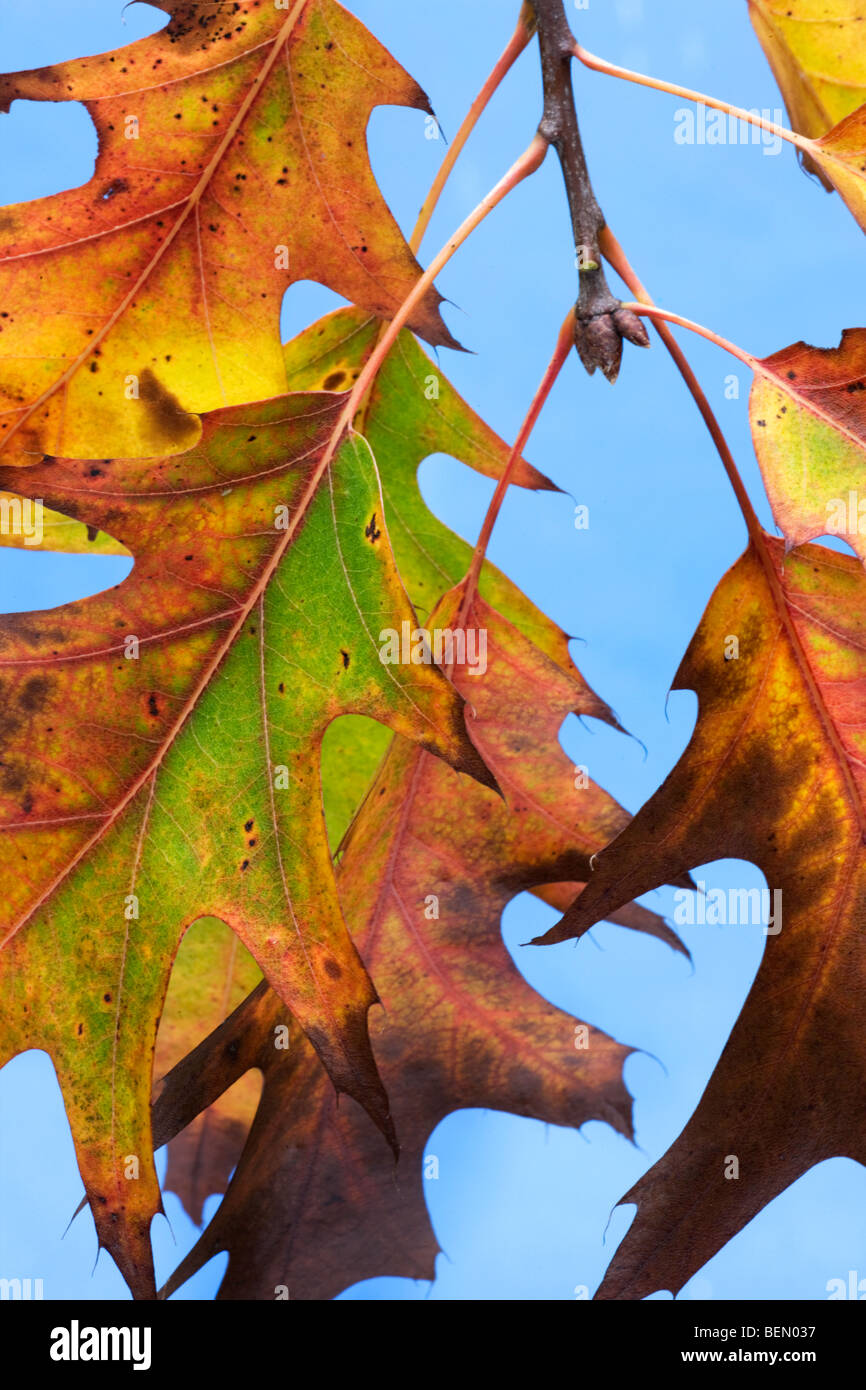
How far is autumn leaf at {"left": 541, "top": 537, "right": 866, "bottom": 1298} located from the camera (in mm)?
720

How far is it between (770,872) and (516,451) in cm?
33

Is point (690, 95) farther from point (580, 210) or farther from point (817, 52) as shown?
point (817, 52)

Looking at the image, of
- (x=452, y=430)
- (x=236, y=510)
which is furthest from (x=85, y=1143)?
(x=452, y=430)

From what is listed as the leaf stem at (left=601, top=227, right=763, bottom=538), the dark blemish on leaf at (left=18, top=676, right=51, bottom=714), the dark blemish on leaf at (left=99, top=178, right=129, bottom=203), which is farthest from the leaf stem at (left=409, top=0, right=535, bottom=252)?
the dark blemish on leaf at (left=18, top=676, right=51, bottom=714)

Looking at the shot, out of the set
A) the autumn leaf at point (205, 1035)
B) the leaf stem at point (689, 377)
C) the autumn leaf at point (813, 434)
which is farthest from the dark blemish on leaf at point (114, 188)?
the autumn leaf at point (205, 1035)

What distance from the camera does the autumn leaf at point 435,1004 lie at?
810 millimetres

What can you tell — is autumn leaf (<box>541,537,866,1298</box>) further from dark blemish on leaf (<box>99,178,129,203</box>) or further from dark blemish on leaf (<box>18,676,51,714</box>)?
dark blemish on leaf (<box>99,178,129,203</box>)

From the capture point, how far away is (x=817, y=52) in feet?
2.92

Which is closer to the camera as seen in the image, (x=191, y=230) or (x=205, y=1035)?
(x=191, y=230)

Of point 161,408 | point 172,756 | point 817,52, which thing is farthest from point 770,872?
point 817,52

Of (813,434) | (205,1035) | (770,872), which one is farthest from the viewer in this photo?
(205,1035)

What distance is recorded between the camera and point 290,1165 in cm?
80

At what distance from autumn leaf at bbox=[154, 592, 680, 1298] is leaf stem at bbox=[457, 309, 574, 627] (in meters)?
0.02

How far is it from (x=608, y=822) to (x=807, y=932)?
172mm
